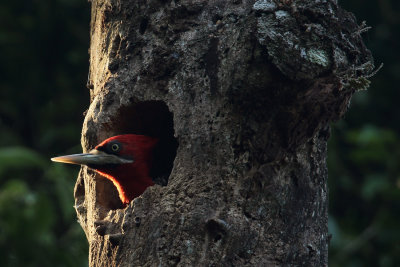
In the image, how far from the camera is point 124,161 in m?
4.95

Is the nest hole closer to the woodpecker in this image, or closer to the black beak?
the woodpecker

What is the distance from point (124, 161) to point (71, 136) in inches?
177

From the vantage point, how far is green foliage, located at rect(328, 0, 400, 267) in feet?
24.6

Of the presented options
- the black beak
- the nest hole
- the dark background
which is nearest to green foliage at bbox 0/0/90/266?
the dark background

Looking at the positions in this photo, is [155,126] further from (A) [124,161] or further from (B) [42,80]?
(B) [42,80]

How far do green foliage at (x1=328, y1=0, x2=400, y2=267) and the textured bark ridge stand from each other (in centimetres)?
294

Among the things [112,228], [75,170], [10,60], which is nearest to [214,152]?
[112,228]

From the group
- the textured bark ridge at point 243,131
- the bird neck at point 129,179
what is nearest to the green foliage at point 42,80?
the bird neck at point 129,179

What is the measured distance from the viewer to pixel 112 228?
3949 mm

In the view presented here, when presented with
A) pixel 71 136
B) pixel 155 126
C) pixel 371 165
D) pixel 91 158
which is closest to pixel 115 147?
pixel 91 158

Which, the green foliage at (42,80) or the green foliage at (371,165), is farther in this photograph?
the green foliage at (42,80)

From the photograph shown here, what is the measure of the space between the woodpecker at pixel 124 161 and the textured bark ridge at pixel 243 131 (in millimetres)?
400

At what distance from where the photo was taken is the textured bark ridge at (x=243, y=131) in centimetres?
374

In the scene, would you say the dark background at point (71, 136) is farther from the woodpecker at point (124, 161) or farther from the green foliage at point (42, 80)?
the woodpecker at point (124, 161)
